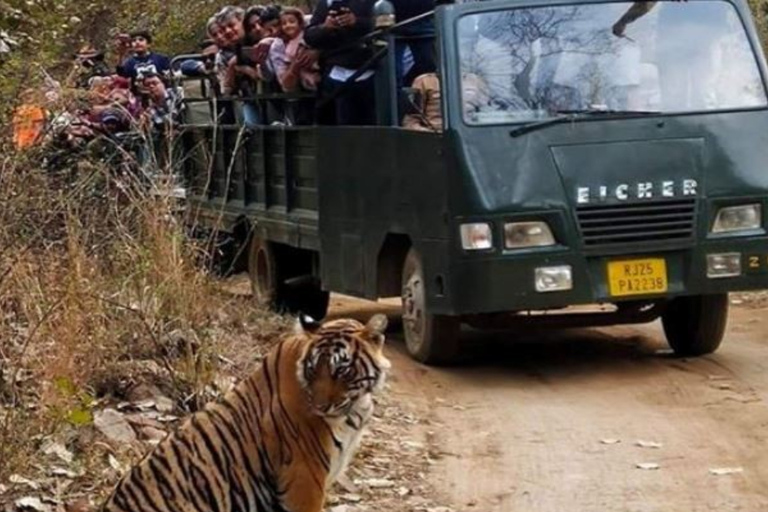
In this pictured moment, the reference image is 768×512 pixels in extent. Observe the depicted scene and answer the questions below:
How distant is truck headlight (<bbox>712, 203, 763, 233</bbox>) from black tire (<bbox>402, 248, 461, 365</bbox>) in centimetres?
165

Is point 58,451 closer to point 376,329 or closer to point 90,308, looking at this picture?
point 90,308

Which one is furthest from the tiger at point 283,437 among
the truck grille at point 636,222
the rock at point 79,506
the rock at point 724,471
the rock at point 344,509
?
the truck grille at point 636,222

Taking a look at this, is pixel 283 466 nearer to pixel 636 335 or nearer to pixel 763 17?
pixel 636 335

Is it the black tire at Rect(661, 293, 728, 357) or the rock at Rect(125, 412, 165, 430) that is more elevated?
the rock at Rect(125, 412, 165, 430)

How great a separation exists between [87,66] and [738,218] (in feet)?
13.4

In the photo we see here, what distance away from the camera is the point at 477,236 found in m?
10.7

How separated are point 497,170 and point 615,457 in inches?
93.1

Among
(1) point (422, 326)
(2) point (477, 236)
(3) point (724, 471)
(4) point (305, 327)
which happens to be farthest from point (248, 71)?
(4) point (305, 327)

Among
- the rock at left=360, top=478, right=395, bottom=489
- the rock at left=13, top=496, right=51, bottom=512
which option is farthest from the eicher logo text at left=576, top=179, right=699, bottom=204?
the rock at left=13, top=496, right=51, bottom=512

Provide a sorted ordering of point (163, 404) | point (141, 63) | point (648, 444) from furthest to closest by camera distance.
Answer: point (141, 63)
point (648, 444)
point (163, 404)

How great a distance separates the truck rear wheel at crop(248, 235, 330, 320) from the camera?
14.2 m

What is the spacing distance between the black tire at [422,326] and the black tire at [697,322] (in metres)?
1.40

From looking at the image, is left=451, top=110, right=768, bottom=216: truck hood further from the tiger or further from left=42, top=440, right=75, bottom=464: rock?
the tiger

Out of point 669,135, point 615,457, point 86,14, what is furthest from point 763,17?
point 615,457
